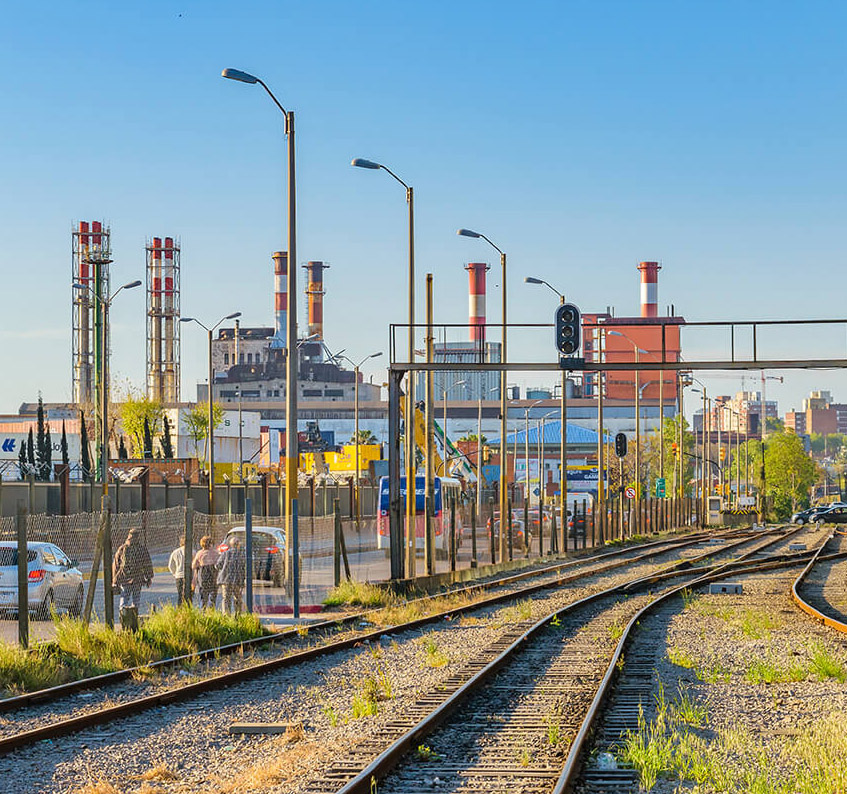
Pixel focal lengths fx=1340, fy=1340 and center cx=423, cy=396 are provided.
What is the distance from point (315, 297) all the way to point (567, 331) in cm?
13672

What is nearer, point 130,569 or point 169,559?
point 130,569

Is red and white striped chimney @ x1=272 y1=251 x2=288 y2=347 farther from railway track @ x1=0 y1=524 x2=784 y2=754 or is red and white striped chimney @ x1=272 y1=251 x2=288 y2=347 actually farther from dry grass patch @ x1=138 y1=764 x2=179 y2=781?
dry grass patch @ x1=138 y1=764 x2=179 y2=781

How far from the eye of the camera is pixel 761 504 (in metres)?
105

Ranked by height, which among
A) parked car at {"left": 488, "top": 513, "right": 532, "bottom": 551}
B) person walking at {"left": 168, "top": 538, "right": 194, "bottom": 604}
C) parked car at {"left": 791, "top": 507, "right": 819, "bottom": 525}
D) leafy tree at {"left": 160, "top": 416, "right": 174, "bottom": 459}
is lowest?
parked car at {"left": 791, "top": 507, "right": 819, "bottom": 525}

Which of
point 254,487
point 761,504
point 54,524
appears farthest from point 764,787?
point 761,504

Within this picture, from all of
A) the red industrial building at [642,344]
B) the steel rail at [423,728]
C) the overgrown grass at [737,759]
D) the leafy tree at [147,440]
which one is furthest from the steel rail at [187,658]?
the red industrial building at [642,344]

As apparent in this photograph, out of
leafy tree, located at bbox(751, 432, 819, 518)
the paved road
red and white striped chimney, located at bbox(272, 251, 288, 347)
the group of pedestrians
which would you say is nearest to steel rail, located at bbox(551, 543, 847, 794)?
the paved road

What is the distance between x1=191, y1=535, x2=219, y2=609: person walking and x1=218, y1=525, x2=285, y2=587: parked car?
3.08m

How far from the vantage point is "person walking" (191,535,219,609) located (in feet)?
74.6

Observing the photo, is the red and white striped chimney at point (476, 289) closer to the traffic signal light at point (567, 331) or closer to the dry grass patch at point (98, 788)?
the traffic signal light at point (567, 331)

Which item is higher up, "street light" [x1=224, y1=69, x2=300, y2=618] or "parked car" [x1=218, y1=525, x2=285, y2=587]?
"street light" [x1=224, y1=69, x2=300, y2=618]

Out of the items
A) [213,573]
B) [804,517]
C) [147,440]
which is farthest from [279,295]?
[213,573]

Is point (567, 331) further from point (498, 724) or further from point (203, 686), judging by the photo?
point (498, 724)

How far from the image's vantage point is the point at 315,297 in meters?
164
